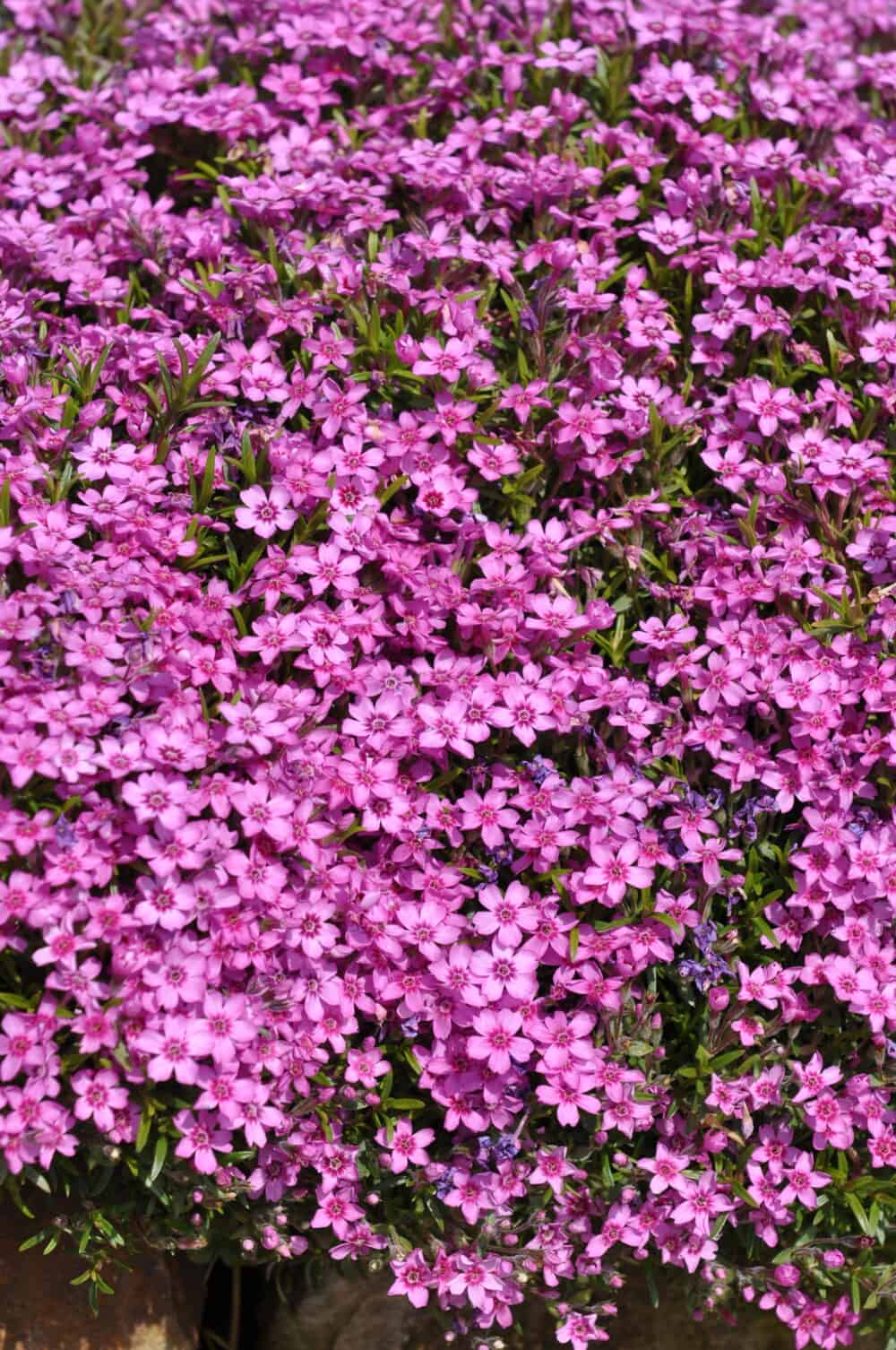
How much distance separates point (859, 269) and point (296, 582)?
198 cm

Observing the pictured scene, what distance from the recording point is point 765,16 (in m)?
5.66

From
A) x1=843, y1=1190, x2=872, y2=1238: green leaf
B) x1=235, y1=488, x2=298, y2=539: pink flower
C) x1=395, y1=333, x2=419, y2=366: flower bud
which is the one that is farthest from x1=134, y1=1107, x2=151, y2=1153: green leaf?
x1=395, y1=333, x2=419, y2=366: flower bud

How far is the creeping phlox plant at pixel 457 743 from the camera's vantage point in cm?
343

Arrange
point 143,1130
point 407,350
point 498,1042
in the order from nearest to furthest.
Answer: point 143,1130
point 498,1042
point 407,350

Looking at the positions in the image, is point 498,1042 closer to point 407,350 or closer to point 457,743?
point 457,743

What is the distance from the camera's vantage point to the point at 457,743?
3.60 m

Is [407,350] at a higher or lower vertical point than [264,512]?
higher

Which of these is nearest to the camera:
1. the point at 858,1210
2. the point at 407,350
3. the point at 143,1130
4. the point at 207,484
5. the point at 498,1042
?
the point at 143,1130

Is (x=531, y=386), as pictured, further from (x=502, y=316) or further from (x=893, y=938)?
(x=893, y=938)

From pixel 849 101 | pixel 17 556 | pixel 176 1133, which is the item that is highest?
pixel 849 101

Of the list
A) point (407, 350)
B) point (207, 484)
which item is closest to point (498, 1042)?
point (207, 484)

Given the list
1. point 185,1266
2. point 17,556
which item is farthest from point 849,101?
point 185,1266

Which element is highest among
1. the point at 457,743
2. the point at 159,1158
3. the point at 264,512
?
the point at 264,512

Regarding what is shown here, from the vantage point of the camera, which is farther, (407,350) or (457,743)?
(407,350)
